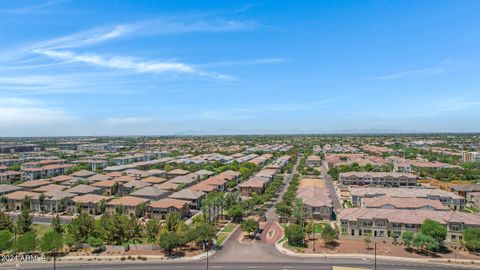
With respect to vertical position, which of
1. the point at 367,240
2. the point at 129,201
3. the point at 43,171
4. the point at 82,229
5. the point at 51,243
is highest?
the point at 43,171

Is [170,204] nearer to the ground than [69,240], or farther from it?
farther from it

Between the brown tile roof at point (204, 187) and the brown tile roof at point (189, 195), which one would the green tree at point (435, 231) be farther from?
the brown tile roof at point (204, 187)

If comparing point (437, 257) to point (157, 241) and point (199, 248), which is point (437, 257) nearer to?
point (199, 248)

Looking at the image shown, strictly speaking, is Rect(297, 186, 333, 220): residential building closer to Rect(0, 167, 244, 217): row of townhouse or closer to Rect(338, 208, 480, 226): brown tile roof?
Rect(338, 208, 480, 226): brown tile roof

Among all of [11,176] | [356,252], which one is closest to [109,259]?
[356,252]

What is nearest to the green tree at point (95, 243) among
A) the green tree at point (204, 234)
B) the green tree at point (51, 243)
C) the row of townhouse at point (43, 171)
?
the green tree at point (51, 243)

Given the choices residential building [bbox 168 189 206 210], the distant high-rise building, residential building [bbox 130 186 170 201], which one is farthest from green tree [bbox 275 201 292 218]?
the distant high-rise building

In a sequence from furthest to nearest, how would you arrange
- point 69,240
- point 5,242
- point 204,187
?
point 204,187
point 69,240
point 5,242

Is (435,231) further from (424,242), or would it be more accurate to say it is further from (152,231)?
(152,231)
